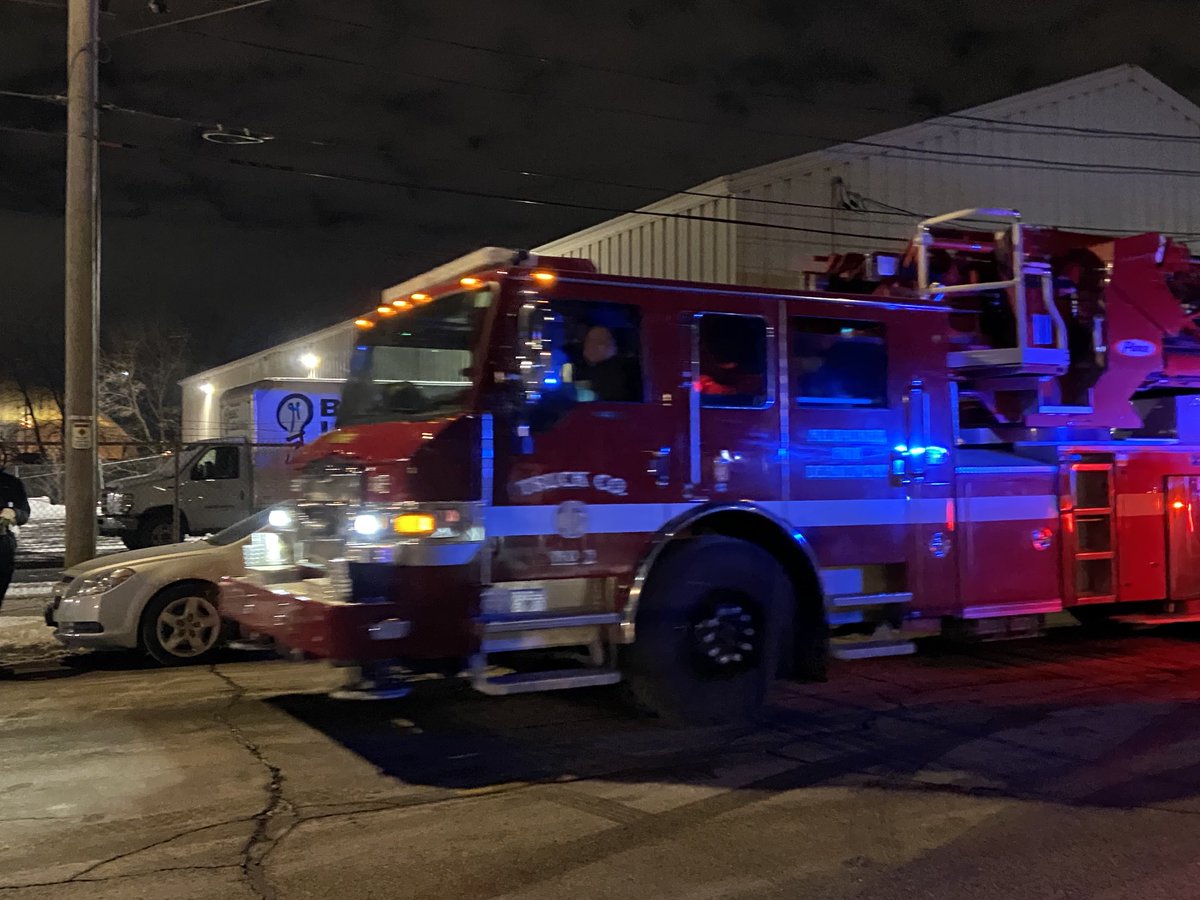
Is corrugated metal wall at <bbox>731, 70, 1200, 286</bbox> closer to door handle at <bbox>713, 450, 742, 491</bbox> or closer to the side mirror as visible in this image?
door handle at <bbox>713, 450, 742, 491</bbox>

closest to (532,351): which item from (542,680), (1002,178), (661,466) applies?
(661,466)

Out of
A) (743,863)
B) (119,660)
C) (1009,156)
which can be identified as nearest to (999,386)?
(743,863)

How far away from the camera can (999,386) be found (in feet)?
26.6

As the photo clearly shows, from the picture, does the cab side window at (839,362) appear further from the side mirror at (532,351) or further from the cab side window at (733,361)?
the side mirror at (532,351)

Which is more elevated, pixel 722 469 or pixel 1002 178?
pixel 1002 178

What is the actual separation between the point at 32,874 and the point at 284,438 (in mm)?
15589

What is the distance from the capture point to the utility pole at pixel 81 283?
10.7m

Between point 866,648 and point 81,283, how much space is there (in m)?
8.46

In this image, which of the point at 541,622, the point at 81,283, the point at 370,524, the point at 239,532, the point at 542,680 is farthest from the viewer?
the point at 81,283

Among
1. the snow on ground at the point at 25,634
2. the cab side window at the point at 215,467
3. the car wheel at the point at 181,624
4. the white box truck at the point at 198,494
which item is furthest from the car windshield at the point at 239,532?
the cab side window at the point at 215,467

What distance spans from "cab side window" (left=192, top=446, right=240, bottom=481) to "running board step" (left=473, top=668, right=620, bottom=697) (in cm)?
1241

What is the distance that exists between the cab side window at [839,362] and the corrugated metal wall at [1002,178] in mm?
9252

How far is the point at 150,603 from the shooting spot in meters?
8.66

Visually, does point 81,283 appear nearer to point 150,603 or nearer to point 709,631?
point 150,603
